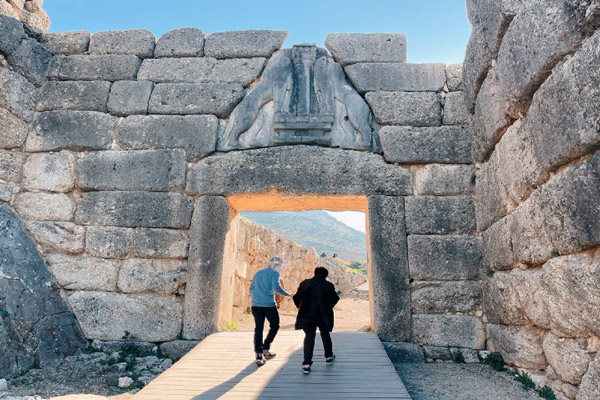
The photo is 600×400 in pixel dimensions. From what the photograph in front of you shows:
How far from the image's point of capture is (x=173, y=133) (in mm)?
4918

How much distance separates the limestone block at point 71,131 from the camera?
4.93 metres

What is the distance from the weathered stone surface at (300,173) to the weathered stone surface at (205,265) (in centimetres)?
23

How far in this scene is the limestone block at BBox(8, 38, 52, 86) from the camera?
193 inches

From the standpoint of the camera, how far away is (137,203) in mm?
4672

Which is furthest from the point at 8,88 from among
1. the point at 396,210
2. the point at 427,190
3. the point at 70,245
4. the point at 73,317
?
the point at 427,190

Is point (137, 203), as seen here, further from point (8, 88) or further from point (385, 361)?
point (385, 361)

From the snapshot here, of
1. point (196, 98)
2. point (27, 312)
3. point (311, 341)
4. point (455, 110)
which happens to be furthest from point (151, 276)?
point (455, 110)

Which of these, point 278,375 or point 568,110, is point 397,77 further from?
point 278,375

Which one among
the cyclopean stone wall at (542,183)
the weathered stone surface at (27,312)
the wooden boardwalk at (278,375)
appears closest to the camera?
the cyclopean stone wall at (542,183)

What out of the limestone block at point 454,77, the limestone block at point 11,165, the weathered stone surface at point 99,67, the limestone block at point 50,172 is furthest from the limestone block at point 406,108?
the limestone block at point 11,165

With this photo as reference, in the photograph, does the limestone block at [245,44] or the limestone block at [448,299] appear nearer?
the limestone block at [448,299]

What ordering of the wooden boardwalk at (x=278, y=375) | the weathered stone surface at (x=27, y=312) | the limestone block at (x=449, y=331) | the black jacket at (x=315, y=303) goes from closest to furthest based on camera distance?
the wooden boardwalk at (x=278, y=375) < the black jacket at (x=315, y=303) < the weathered stone surface at (x=27, y=312) < the limestone block at (x=449, y=331)

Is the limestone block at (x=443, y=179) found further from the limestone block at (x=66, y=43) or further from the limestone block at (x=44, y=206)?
the limestone block at (x=66, y=43)

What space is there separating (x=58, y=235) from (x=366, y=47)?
15.1 feet
